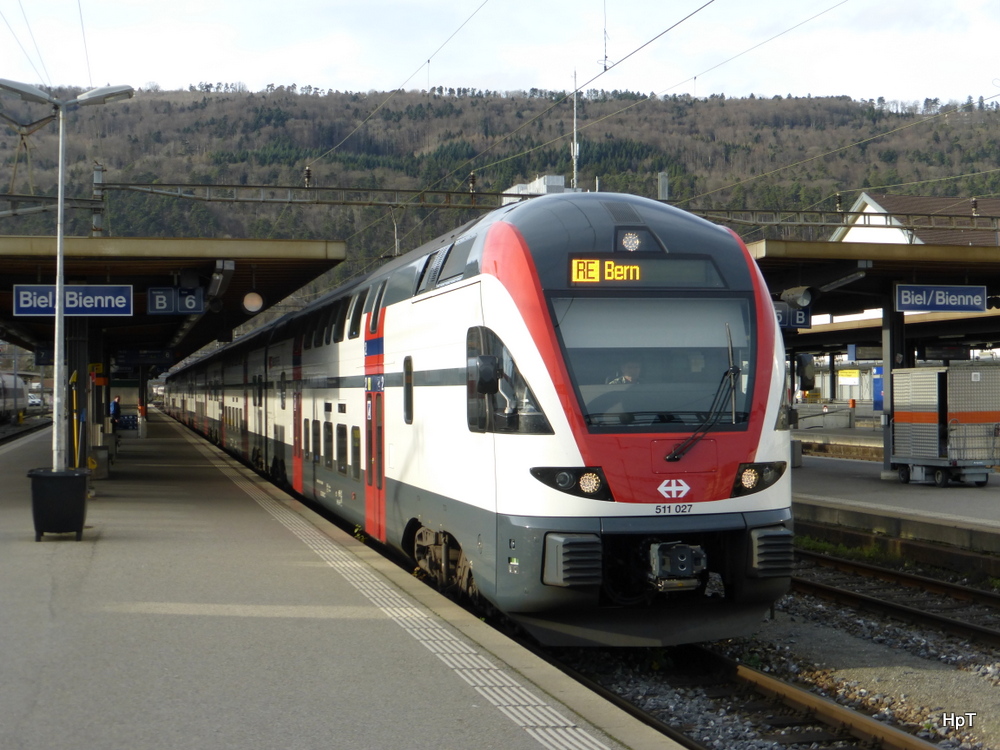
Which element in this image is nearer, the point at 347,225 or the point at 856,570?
the point at 856,570

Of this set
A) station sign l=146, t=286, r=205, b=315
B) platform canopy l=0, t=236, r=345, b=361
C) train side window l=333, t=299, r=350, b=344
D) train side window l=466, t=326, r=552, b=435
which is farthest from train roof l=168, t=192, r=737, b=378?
station sign l=146, t=286, r=205, b=315

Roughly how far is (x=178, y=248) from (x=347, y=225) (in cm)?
4877

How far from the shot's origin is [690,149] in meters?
91.4

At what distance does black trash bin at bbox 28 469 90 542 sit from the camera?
12.2 m

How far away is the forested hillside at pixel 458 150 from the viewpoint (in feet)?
209

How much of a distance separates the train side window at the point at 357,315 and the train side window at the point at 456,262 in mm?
3422

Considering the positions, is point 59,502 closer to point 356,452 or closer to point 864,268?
point 356,452

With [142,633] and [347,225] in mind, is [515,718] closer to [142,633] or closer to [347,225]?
[142,633]

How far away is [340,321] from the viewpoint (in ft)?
45.7

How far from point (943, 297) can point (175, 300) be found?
14.2 meters

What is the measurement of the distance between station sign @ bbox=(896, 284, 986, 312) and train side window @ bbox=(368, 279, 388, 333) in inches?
467

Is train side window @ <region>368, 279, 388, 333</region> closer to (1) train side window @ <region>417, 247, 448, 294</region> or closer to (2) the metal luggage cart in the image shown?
(1) train side window @ <region>417, 247, 448, 294</region>

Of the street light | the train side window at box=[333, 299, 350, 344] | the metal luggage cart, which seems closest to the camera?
the train side window at box=[333, 299, 350, 344]

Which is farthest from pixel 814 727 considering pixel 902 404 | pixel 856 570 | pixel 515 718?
pixel 902 404
